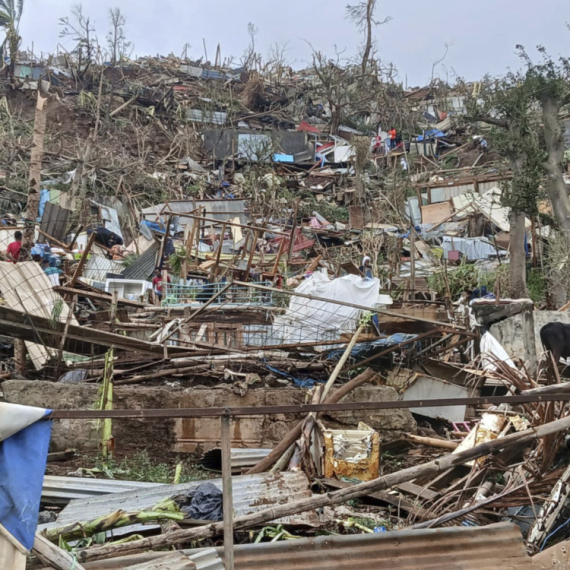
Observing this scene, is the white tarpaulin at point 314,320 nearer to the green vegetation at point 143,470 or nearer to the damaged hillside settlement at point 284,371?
the damaged hillside settlement at point 284,371

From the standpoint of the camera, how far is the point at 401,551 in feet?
10.3

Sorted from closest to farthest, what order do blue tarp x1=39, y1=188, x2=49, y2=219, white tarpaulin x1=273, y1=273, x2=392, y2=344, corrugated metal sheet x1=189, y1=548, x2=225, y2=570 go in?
corrugated metal sheet x1=189, y1=548, x2=225, y2=570 → white tarpaulin x1=273, y1=273, x2=392, y2=344 → blue tarp x1=39, y1=188, x2=49, y2=219

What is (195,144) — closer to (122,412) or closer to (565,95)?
(565,95)

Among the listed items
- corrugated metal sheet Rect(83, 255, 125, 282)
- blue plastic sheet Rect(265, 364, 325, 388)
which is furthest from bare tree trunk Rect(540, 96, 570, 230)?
corrugated metal sheet Rect(83, 255, 125, 282)

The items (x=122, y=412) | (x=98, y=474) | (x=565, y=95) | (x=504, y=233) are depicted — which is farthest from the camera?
(x=504, y=233)

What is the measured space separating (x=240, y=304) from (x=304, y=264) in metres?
5.39

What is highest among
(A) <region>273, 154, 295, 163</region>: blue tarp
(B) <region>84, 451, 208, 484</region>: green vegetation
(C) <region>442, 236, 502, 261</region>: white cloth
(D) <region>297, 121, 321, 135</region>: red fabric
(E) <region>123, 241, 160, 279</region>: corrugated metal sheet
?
(D) <region>297, 121, 321, 135</region>: red fabric

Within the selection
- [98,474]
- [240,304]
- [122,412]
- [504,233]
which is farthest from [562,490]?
[504,233]

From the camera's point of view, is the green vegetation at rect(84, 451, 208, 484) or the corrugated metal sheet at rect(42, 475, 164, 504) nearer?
the corrugated metal sheet at rect(42, 475, 164, 504)

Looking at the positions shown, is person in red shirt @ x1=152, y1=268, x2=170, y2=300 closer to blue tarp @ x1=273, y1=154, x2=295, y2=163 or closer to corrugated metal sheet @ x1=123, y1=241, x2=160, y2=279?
corrugated metal sheet @ x1=123, y1=241, x2=160, y2=279

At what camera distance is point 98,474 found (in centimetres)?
558

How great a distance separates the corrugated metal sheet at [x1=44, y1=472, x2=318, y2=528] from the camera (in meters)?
4.22

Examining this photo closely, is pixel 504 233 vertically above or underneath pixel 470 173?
underneath

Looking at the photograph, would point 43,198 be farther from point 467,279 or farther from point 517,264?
point 517,264
